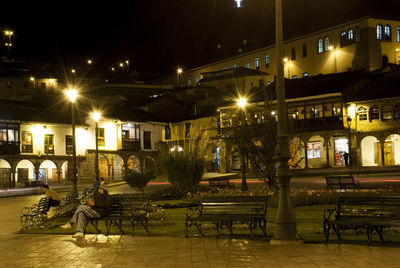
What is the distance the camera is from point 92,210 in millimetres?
11461

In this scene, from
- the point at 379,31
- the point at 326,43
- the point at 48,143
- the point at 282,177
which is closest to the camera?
the point at 282,177

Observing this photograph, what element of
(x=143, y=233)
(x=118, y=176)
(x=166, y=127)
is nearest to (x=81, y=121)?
(x=118, y=176)

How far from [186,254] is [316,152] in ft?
129

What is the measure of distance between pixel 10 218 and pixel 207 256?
11.5m

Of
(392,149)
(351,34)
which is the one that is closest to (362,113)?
(392,149)

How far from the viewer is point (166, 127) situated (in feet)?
188

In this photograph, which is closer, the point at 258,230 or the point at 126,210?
the point at 258,230

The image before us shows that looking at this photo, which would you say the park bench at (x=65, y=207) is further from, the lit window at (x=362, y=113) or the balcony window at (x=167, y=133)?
the balcony window at (x=167, y=133)

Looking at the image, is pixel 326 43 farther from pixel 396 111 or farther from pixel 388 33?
pixel 396 111

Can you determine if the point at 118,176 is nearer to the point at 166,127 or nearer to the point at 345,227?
the point at 166,127

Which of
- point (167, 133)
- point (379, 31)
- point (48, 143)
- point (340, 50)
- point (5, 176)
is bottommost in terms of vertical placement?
point (5, 176)

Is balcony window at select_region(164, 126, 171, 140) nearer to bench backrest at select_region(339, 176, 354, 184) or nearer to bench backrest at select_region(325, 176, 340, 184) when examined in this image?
bench backrest at select_region(325, 176, 340, 184)

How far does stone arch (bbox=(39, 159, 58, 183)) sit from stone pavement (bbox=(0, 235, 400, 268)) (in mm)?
36568

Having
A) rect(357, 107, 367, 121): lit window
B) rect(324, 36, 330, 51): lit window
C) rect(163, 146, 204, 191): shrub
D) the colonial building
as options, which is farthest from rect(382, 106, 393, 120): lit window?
rect(163, 146, 204, 191): shrub
